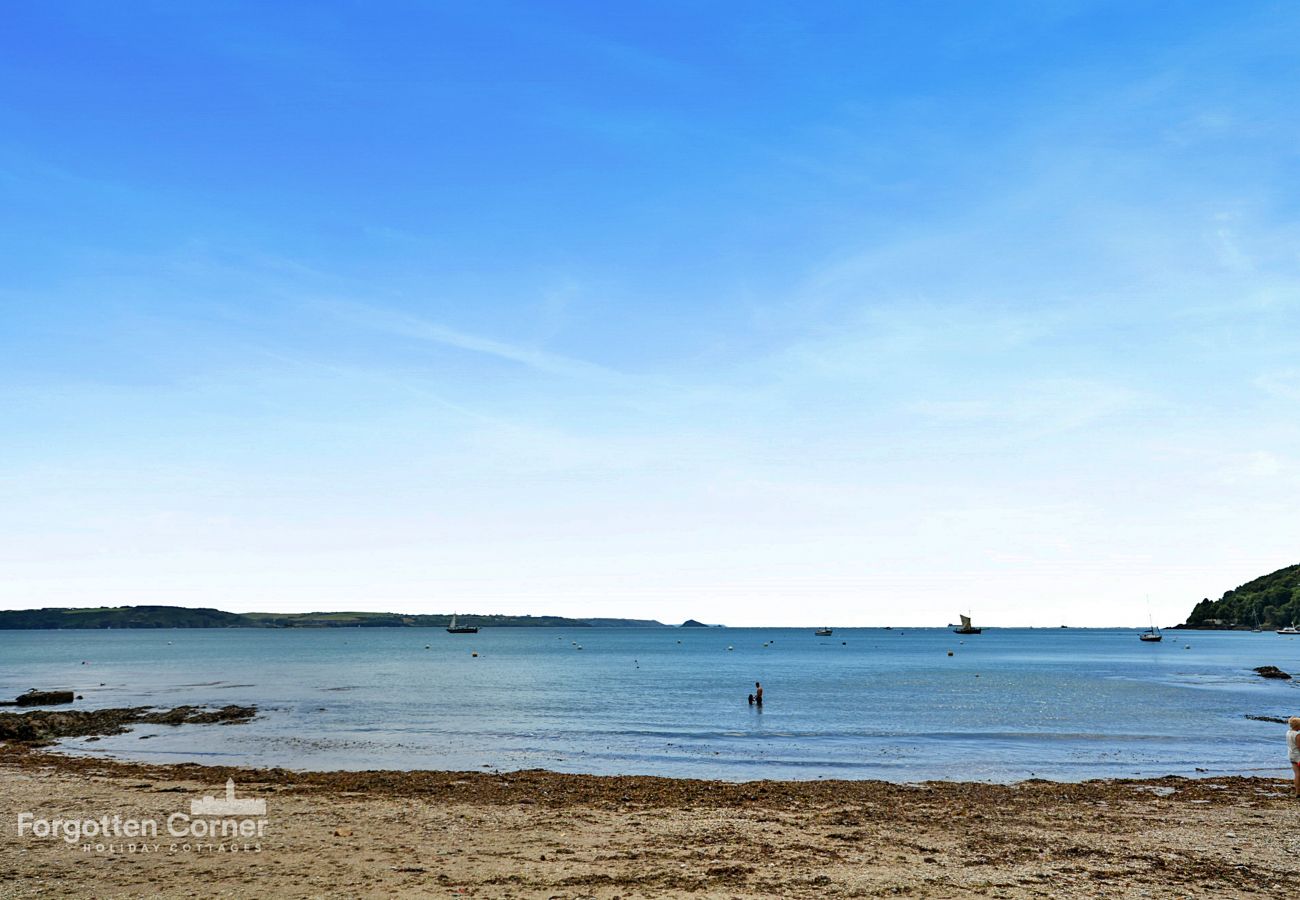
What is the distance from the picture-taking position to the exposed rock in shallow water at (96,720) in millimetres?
37875

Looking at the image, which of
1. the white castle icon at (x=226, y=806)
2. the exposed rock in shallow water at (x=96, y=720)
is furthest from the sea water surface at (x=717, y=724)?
the white castle icon at (x=226, y=806)

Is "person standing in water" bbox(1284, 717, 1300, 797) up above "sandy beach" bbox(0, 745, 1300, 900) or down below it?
above

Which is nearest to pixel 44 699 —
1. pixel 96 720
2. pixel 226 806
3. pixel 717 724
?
pixel 96 720

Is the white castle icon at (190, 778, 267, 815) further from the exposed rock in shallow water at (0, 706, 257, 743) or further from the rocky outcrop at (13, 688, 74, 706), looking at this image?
the rocky outcrop at (13, 688, 74, 706)

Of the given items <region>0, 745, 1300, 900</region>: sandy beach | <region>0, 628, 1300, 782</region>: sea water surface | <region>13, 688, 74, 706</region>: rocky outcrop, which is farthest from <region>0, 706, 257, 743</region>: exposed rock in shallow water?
<region>0, 745, 1300, 900</region>: sandy beach

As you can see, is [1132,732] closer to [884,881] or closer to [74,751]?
[884,881]

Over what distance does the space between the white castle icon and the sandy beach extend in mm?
354

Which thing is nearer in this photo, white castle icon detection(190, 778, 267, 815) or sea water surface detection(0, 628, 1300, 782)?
white castle icon detection(190, 778, 267, 815)

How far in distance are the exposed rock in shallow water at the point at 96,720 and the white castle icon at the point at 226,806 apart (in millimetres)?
20904

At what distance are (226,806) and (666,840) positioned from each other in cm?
1140

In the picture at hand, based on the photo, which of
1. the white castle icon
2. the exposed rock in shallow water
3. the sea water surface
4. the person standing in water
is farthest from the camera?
the exposed rock in shallow water

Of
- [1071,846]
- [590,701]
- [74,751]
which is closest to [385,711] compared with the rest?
[590,701]

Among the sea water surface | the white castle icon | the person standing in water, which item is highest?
the person standing in water

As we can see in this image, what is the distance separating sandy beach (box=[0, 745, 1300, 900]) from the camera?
14438mm
